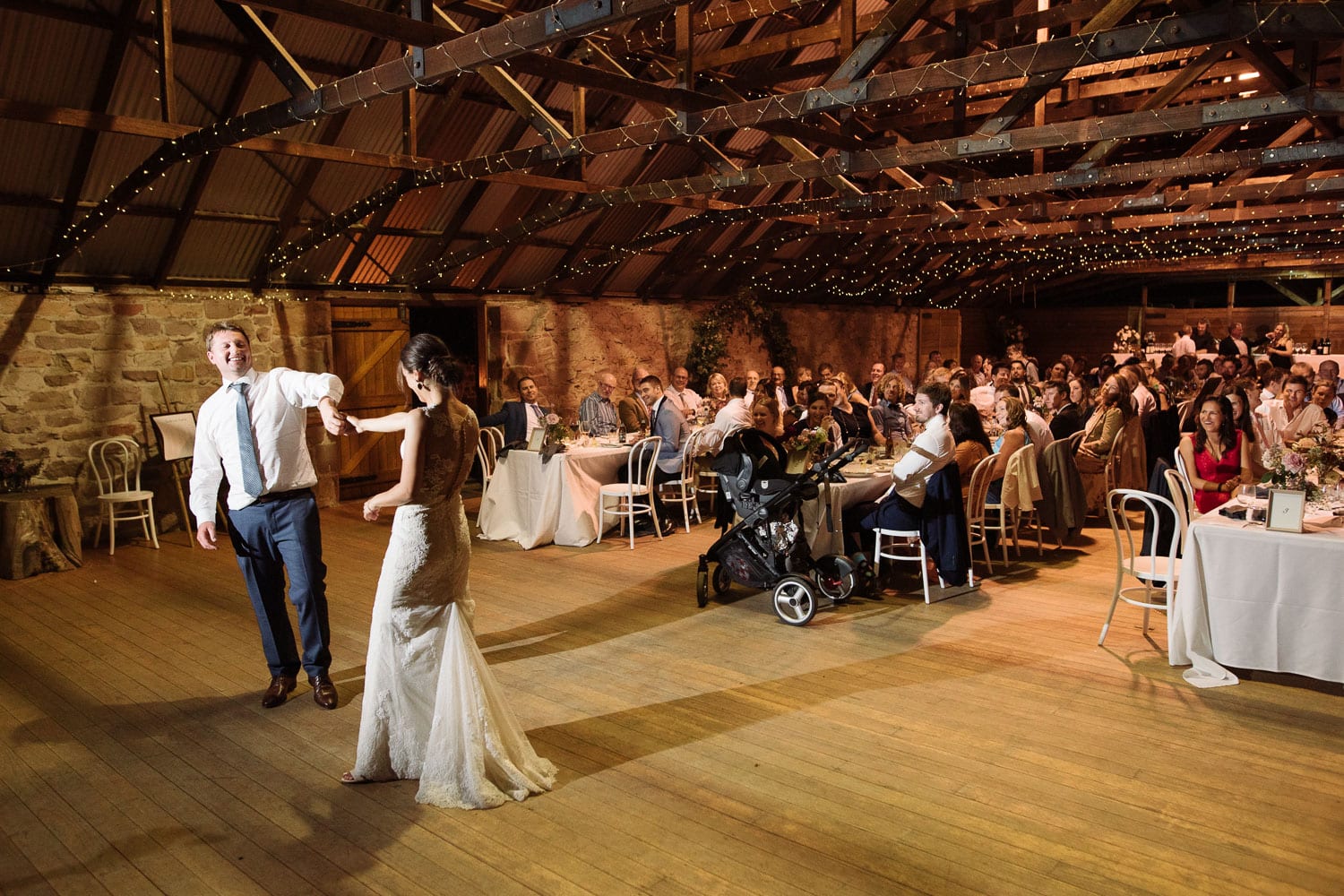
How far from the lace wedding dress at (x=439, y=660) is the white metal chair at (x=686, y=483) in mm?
4553

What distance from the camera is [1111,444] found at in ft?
25.1

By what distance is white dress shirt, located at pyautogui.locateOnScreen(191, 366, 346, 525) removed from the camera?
399 cm

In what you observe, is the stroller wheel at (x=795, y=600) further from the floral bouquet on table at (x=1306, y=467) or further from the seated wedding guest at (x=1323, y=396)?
the seated wedding guest at (x=1323, y=396)

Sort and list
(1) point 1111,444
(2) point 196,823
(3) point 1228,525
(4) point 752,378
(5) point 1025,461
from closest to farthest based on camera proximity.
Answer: (2) point 196,823 → (3) point 1228,525 → (5) point 1025,461 → (1) point 1111,444 → (4) point 752,378

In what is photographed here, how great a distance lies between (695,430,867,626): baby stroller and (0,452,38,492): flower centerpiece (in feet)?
18.1

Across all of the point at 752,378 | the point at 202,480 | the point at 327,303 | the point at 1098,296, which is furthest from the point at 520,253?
the point at 1098,296

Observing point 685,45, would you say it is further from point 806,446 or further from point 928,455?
point 928,455

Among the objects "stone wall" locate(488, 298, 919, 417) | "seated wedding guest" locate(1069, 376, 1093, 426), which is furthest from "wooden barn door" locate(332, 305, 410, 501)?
"seated wedding guest" locate(1069, 376, 1093, 426)

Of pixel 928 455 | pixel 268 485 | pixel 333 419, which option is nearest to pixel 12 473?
pixel 268 485

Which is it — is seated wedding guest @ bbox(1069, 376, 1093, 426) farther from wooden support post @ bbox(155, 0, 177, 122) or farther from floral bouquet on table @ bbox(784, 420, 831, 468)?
wooden support post @ bbox(155, 0, 177, 122)

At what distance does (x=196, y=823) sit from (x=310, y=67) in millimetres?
Result: 6564

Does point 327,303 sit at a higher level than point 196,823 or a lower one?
higher

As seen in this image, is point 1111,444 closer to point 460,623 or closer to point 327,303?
point 460,623

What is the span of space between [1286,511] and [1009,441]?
95.9 inches
